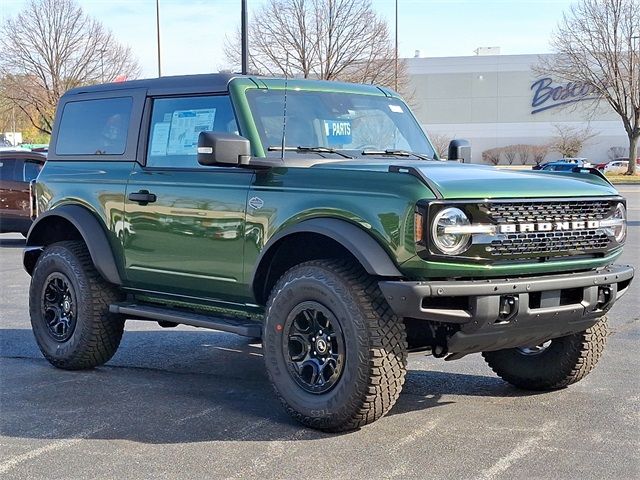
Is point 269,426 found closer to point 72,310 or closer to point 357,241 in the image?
point 357,241

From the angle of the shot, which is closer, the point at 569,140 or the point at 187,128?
the point at 187,128

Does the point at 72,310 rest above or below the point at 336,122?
below

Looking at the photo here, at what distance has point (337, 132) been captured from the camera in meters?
6.02

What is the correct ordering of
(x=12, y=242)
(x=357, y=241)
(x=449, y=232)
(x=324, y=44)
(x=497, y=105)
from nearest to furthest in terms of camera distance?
(x=449, y=232)
(x=357, y=241)
(x=12, y=242)
(x=324, y=44)
(x=497, y=105)

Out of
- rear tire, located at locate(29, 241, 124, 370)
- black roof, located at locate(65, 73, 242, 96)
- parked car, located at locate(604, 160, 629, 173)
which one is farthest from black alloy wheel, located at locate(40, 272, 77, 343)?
parked car, located at locate(604, 160, 629, 173)

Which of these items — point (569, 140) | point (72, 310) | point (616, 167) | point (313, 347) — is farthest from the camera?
point (569, 140)

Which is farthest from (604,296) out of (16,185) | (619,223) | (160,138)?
(16,185)

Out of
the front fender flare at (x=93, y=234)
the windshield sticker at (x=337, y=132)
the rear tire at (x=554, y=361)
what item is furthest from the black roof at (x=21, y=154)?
the rear tire at (x=554, y=361)

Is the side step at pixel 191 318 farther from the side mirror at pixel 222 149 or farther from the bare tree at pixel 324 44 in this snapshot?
the bare tree at pixel 324 44

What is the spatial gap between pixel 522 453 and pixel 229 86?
292 centimetres

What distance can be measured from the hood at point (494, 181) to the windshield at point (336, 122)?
1.37ft

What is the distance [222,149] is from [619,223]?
2358mm

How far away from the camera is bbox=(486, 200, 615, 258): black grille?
15.3 ft

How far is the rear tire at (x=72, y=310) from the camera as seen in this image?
6.40m
